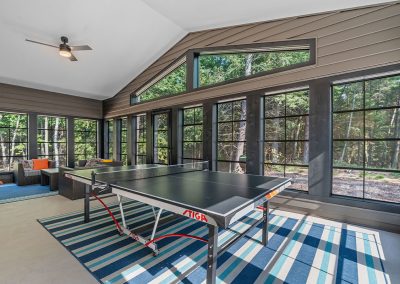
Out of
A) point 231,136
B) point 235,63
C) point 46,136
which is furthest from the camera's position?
point 46,136

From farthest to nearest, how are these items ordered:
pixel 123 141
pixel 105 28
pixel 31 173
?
pixel 123 141
pixel 31 173
pixel 105 28

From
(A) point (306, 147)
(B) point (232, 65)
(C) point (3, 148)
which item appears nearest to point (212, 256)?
(A) point (306, 147)

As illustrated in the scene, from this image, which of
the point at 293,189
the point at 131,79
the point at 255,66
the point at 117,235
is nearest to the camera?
the point at 117,235

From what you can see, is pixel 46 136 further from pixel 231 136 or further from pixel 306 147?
pixel 306 147

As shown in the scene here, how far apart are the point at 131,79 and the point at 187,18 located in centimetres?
339

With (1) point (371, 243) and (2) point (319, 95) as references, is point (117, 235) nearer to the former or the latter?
(1) point (371, 243)

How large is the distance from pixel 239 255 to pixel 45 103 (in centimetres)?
766

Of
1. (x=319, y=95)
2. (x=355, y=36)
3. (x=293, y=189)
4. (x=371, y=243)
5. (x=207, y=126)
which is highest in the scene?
(x=355, y=36)

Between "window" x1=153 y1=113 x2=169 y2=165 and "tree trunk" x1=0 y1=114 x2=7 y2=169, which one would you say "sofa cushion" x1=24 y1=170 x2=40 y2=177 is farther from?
"window" x1=153 y1=113 x2=169 y2=165

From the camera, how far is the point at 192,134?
5512 mm

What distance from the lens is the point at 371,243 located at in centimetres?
264

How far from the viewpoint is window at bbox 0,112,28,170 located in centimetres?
644

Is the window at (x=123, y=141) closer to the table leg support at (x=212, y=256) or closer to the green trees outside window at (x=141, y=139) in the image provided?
the green trees outside window at (x=141, y=139)

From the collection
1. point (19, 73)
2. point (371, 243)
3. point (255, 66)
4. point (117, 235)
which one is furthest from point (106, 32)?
point (371, 243)
